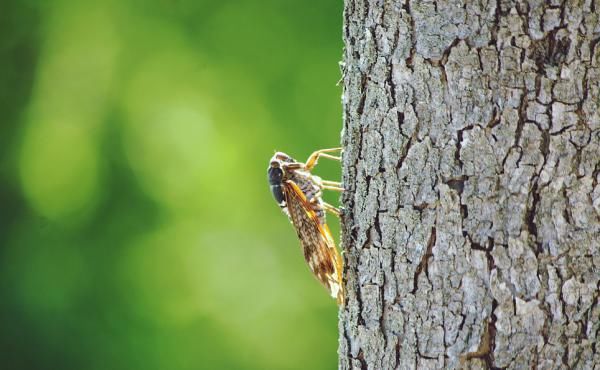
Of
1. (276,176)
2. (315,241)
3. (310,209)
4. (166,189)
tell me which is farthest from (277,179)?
(166,189)

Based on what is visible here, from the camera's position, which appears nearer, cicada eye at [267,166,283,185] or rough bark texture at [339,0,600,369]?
rough bark texture at [339,0,600,369]

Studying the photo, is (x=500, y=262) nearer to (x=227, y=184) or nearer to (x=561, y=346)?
(x=561, y=346)

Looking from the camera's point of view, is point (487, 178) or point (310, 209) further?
point (310, 209)

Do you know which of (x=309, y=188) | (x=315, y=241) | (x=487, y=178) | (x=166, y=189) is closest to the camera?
(x=487, y=178)

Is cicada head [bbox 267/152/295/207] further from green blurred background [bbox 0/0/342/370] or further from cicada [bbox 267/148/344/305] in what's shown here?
green blurred background [bbox 0/0/342/370]

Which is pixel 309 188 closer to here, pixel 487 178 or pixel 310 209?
pixel 310 209

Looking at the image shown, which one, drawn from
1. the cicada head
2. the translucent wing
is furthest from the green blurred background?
the translucent wing
